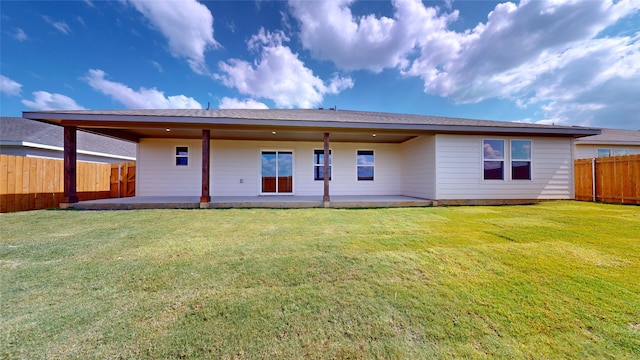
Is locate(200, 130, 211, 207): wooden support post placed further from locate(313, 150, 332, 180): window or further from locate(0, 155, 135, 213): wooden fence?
locate(0, 155, 135, 213): wooden fence

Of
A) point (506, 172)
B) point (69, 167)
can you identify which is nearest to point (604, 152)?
point (506, 172)

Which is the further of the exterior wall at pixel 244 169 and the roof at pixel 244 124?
the exterior wall at pixel 244 169

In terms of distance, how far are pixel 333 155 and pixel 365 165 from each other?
154 cm

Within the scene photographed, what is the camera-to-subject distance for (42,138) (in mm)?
11523

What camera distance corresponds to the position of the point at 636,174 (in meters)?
7.65

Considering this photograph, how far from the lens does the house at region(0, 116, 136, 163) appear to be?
10.7 metres

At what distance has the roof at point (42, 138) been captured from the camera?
10.7 metres

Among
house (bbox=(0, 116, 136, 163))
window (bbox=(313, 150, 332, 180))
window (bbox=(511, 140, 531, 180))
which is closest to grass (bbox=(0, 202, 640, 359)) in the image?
window (bbox=(511, 140, 531, 180))

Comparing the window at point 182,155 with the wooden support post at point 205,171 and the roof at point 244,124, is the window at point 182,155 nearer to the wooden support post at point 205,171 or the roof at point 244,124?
the roof at point 244,124

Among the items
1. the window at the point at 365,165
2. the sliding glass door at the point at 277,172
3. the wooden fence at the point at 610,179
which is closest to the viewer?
the wooden fence at the point at 610,179

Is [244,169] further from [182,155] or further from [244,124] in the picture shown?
[244,124]

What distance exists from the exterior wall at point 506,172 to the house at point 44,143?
695 inches

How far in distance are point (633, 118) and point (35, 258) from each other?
42.5 m

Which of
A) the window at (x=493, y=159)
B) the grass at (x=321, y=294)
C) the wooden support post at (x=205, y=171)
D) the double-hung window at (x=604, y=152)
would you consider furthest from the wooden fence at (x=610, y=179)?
the wooden support post at (x=205, y=171)
